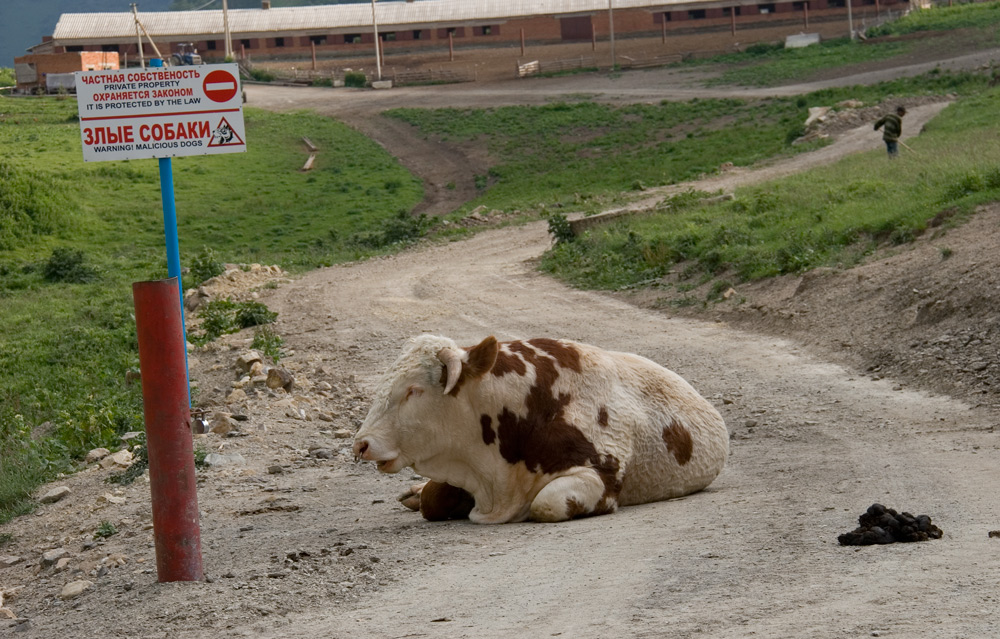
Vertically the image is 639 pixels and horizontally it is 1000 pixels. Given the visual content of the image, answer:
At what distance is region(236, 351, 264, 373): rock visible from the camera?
14641mm

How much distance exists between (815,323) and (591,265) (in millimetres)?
7739

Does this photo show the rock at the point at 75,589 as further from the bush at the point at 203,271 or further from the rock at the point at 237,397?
the bush at the point at 203,271

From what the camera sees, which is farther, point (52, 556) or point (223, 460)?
point (223, 460)

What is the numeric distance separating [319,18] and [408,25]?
6.47 meters

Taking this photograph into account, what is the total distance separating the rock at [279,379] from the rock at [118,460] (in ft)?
6.80

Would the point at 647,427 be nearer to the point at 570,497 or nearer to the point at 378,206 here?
the point at 570,497

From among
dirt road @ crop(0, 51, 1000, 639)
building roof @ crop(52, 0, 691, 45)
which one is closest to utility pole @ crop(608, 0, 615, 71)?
building roof @ crop(52, 0, 691, 45)

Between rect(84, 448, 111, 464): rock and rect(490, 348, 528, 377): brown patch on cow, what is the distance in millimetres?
5970

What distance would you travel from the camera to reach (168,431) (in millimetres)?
6328

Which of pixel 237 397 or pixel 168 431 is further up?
pixel 168 431

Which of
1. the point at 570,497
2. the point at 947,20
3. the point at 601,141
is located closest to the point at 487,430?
the point at 570,497

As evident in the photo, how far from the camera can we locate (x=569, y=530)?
22.4 feet

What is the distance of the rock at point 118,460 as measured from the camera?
10914 millimetres

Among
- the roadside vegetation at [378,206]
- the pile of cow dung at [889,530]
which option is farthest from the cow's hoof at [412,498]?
the roadside vegetation at [378,206]
